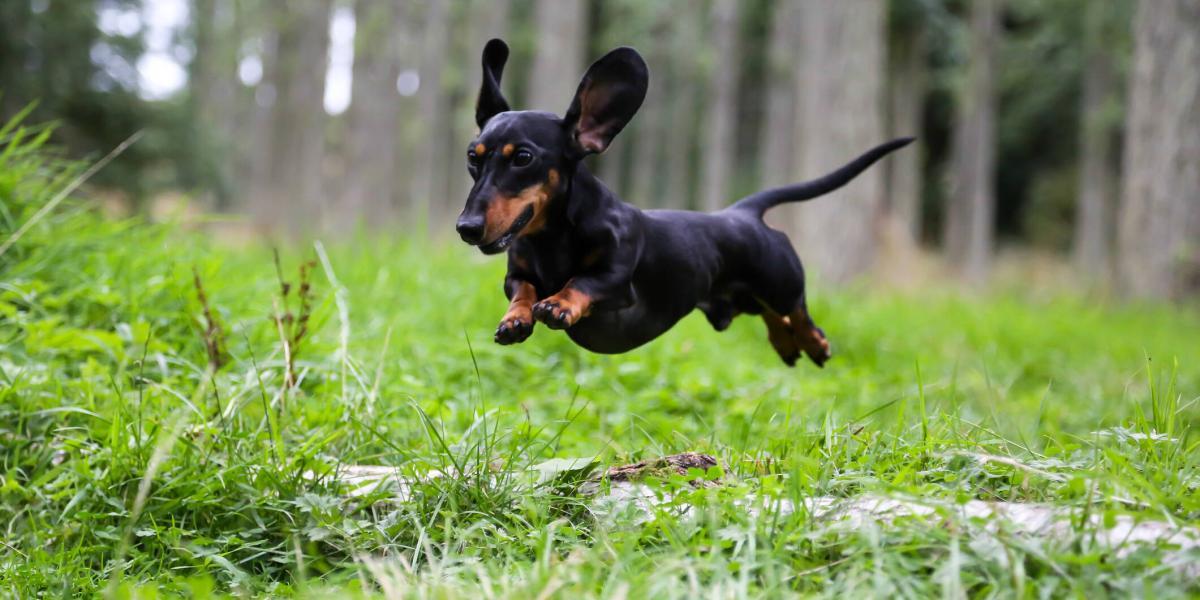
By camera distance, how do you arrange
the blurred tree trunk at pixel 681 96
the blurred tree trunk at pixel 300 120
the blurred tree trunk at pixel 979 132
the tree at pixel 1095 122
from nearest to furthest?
the blurred tree trunk at pixel 300 120 < the blurred tree trunk at pixel 979 132 < the tree at pixel 1095 122 < the blurred tree trunk at pixel 681 96

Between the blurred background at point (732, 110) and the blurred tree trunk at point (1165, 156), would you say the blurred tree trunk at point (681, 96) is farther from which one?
the blurred tree trunk at point (1165, 156)

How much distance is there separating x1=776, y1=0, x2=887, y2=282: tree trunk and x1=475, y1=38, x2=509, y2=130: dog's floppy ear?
308 inches

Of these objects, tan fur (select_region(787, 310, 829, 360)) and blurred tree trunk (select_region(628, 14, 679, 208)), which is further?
blurred tree trunk (select_region(628, 14, 679, 208))

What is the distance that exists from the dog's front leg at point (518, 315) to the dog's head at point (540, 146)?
0.14 m

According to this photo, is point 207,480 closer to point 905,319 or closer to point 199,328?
point 199,328

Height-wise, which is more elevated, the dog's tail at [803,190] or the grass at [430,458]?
the dog's tail at [803,190]

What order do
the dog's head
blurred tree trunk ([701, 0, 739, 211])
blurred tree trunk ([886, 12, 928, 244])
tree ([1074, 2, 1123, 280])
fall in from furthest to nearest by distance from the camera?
blurred tree trunk ([886, 12, 928, 244]), blurred tree trunk ([701, 0, 739, 211]), tree ([1074, 2, 1123, 280]), the dog's head

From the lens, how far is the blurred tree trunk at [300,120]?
43.3 ft

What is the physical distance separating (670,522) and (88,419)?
2061 mm

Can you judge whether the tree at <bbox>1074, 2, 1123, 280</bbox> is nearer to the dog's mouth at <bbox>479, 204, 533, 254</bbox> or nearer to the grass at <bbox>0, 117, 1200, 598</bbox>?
the grass at <bbox>0, 117, 1200, 598</bbox>

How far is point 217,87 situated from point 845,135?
92.3 ft

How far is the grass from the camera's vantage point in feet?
6.79

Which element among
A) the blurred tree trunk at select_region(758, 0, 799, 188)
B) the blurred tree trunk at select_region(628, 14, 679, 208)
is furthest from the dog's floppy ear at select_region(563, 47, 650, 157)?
the blurred tree trunk at select_region(628, 14, 679, 208)

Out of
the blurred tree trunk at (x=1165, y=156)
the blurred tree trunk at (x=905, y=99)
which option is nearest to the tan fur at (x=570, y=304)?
the blurred tree trunk at (x=1165, y=156)
